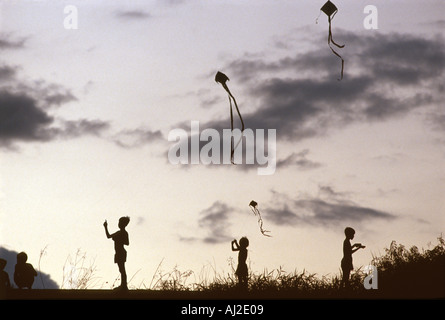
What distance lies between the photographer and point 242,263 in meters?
10.2

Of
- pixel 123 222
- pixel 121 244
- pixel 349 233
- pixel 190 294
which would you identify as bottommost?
pixel 190 294

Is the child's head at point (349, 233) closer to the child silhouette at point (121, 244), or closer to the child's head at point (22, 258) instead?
the child silhouette at point (121, 244)

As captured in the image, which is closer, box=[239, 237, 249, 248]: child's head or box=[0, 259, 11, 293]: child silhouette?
box=[0, 259, 11, 293]: child silhouette

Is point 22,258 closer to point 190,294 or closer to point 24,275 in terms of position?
point 24,275

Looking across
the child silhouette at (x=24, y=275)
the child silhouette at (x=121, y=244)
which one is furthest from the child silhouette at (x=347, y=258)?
the child silhouette at (x=24, y=275)

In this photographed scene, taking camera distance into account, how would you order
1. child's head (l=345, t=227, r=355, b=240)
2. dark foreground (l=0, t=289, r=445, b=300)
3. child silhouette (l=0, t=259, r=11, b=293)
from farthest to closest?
child's head (l=345, t=227, r=355, b=240), child silhouette (l=0, t=259, r=11, b=293), dark foreground (l=0, t=289, r=445, b=300)

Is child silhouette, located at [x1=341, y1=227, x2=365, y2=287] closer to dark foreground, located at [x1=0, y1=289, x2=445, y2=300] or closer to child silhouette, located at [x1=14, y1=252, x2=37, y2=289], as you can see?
dark foreground, located at [x1=0, y1=289, x2=445, y2=300]

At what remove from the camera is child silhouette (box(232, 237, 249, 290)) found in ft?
32.3

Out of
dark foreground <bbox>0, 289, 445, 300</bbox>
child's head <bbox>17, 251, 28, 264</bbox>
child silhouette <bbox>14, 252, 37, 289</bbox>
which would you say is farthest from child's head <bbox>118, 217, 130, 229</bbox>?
child's head <bbox>17, 251, 28, 264</bbox>

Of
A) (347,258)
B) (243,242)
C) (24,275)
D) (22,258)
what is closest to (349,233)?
(347,258)

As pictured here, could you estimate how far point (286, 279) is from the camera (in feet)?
32.6

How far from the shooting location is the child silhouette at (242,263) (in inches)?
388
